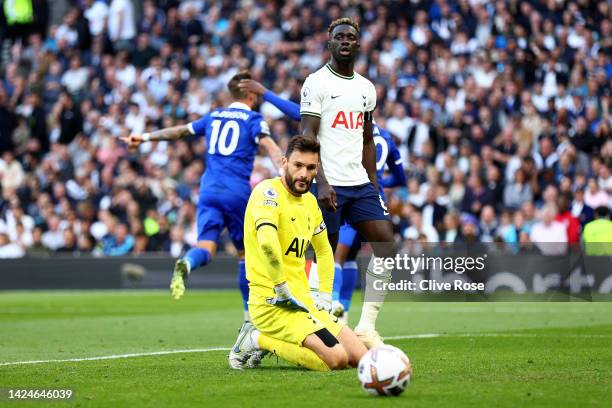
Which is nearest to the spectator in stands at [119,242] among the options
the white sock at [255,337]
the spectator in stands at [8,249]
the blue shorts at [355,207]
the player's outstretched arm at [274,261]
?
the spectator in stands at [8,249]

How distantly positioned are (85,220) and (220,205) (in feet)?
42.6

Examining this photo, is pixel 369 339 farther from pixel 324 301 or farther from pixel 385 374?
pixel 385 374

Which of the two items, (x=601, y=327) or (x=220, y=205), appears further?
(x=601, y=327)

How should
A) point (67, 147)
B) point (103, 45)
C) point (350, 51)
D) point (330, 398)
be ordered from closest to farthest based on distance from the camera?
point (330, 398) → point (350, 51) → point (67, 147) → point (103, 45)

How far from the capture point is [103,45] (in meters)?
28.7

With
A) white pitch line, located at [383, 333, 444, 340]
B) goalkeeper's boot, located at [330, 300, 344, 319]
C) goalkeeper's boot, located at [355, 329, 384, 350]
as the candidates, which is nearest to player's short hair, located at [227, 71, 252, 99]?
goalkeeper's boot, located at [330, 300, 344, 319]

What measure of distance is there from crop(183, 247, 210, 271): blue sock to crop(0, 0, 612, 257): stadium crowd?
9106 mm

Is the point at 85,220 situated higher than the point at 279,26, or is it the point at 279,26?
the point at 279,26

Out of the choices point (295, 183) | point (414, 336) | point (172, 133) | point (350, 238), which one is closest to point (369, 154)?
point (295, 183)

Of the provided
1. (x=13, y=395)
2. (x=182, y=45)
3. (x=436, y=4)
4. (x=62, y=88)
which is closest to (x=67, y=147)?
(x=62, y=88)

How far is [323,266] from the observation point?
8758 mm

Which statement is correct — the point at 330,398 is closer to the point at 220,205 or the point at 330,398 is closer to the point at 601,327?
the point at 220,205

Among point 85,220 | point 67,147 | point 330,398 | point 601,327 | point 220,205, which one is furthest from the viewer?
point 67,147

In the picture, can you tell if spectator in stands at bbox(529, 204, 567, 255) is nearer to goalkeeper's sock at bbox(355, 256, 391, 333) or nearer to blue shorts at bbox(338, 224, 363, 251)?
blue shorts at bbox(338, 224, 363, 251)
